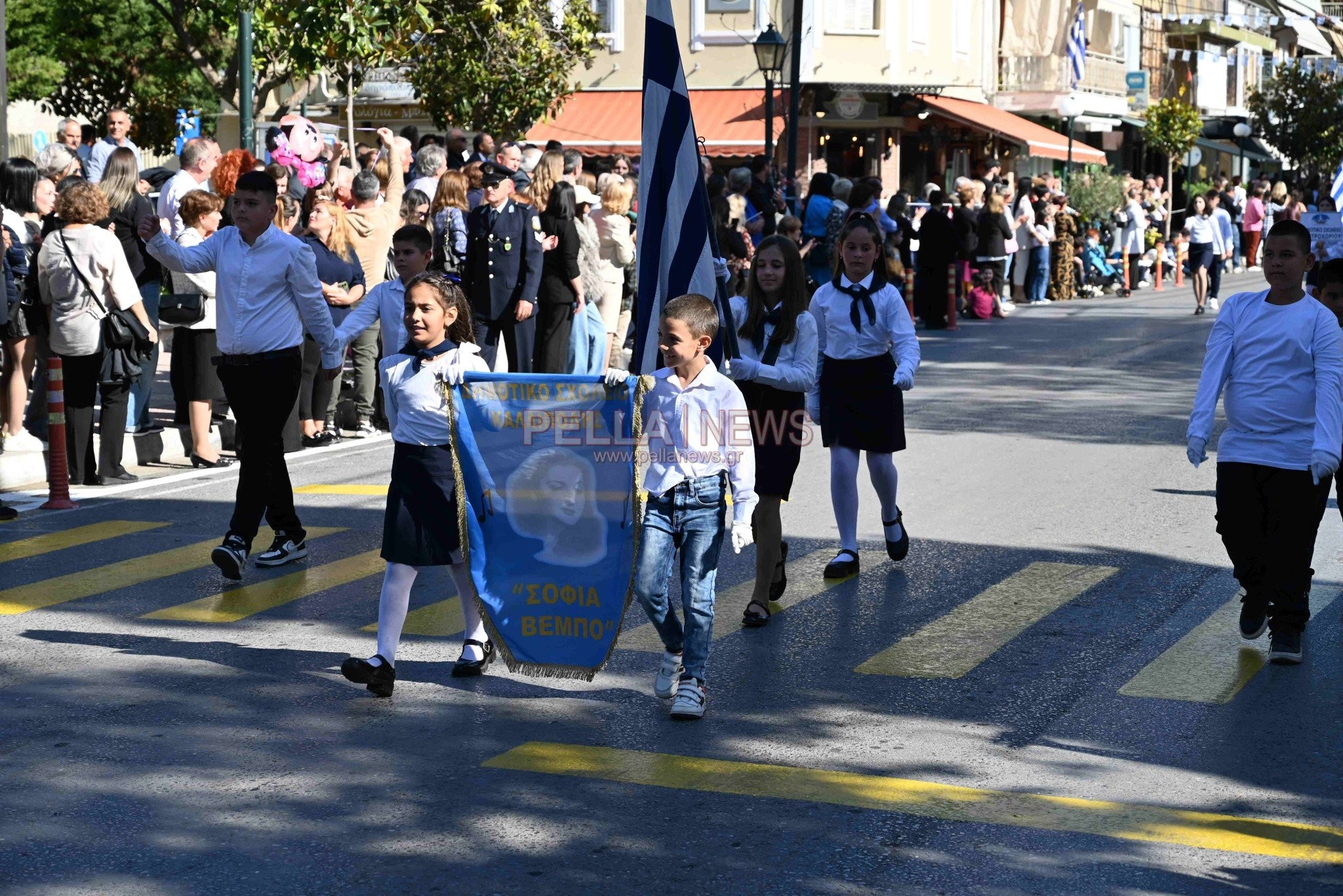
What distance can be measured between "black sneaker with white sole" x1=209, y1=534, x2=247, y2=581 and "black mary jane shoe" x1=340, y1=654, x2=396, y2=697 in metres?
2.01

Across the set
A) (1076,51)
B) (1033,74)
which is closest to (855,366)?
(1033,74)

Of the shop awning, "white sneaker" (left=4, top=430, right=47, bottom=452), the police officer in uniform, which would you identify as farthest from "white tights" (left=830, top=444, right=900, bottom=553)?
the shop awning

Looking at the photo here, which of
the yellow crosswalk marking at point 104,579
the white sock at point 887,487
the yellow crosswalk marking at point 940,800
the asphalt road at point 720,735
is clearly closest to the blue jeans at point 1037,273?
the asphalt road at point 720,735

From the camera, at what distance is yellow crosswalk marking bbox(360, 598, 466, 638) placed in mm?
7672

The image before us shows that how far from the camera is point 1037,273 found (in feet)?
91.4

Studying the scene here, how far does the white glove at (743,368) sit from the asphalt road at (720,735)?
1.11 meters

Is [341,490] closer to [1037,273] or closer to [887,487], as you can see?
[887,487]

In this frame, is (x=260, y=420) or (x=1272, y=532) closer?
(x=1272, y=532)

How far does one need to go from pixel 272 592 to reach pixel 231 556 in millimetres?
256

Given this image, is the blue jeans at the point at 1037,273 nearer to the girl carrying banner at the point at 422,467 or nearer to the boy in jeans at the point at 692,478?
the girl carrying banner at the point at 422,467

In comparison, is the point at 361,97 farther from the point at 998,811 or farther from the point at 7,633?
the point at 998,811

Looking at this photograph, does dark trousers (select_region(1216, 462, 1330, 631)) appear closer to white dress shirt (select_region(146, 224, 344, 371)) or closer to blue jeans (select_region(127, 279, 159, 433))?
white dress shirt (select_region(146, 224, 344, 371))

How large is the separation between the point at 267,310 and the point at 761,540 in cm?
277

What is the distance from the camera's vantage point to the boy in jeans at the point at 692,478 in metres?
6.36
